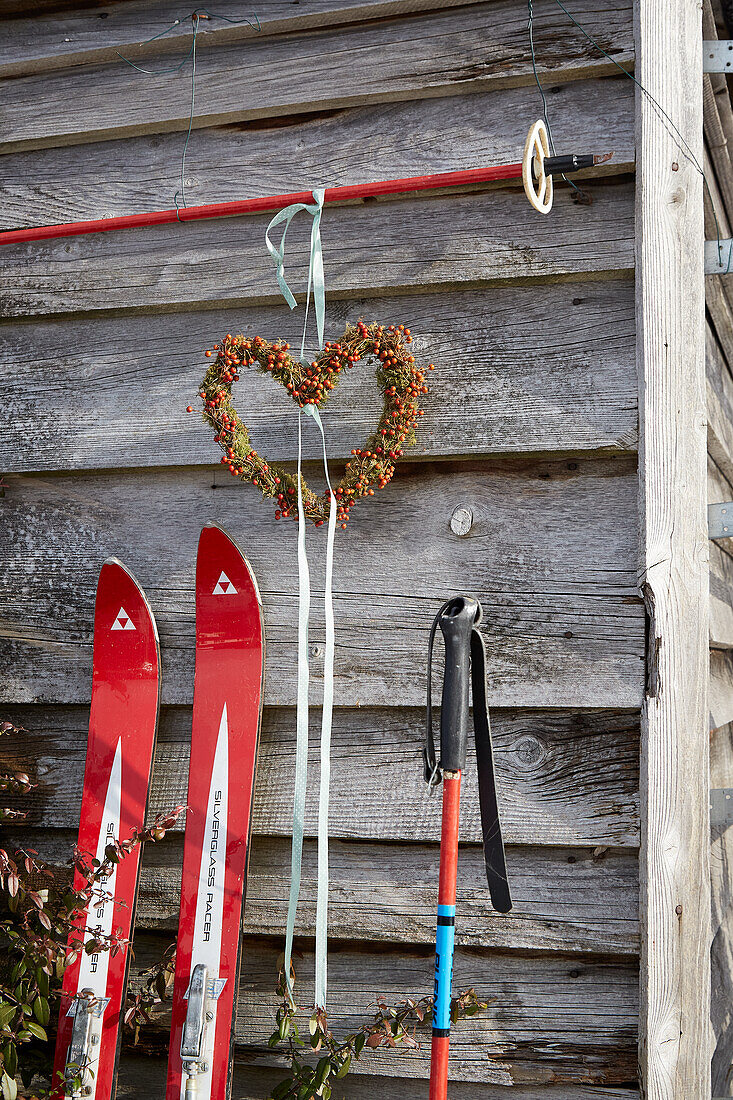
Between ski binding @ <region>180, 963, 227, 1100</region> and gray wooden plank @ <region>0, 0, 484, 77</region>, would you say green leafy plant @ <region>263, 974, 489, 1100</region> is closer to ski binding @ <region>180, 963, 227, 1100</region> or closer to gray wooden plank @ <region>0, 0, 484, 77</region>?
ski binding @ <region>180, 963, 227, 1100</region>

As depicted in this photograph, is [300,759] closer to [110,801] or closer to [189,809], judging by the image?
[189,809]

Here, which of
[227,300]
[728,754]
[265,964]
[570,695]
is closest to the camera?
[570,695]

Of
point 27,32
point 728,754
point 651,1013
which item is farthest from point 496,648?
point 27,32

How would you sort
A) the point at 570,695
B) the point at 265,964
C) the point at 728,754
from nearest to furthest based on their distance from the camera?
the point at 570,695, the point at 265,964, the point at 728,754

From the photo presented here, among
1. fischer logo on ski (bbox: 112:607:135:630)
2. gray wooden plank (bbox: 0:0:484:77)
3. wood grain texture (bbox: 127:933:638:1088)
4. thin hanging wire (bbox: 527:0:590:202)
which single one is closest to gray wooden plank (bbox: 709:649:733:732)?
wood grain texture (bbox: 127:933:638:1088)

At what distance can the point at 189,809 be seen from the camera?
1564 mm

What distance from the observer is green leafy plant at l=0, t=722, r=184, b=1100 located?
142cm

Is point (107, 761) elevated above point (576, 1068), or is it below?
above

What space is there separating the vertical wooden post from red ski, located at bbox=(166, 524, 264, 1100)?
70 centimetres

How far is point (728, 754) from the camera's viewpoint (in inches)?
88.7

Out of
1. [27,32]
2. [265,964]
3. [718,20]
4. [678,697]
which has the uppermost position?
[718,20]

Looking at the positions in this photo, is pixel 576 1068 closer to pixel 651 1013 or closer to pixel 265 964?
pixel 651 1013

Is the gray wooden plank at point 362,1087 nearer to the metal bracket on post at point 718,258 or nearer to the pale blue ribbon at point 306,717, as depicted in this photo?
the pale blue ribbon at point 306,717

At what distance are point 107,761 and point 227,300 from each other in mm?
947
